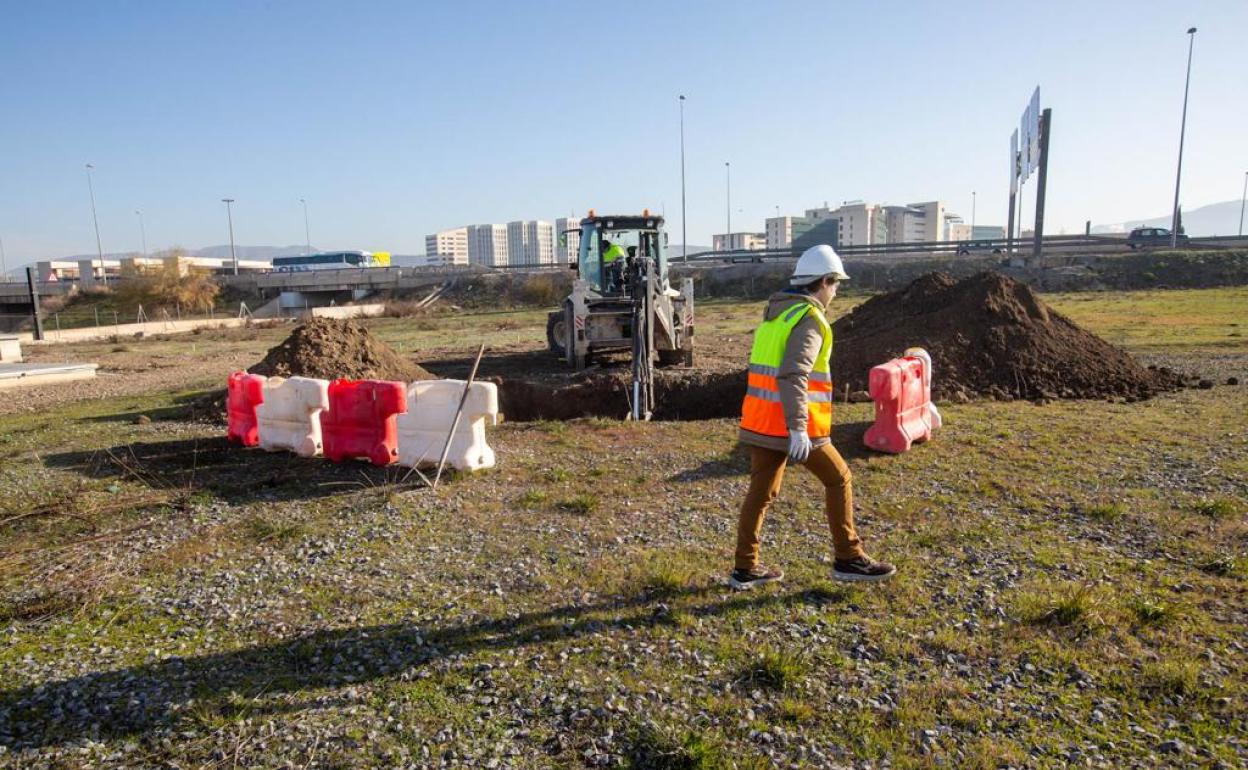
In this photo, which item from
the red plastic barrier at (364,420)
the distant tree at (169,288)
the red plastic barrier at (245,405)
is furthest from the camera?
the distant tree at (169,288)

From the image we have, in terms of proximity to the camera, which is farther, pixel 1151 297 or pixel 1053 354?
pixel 1151 297

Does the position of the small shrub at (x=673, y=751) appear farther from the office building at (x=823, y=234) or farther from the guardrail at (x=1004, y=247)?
the office building at (x=823, y=234)

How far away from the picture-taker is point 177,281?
49594 millimetres

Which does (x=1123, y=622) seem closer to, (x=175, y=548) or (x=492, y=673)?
(x=492, y=673)

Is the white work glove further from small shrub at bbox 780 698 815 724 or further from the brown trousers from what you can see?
small shrub at bbox 780 698 815 724

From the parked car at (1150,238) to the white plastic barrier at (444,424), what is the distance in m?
48.2

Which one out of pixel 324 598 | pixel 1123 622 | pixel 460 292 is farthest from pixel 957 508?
pixel 460 292

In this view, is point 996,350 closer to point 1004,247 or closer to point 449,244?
point 1004,247

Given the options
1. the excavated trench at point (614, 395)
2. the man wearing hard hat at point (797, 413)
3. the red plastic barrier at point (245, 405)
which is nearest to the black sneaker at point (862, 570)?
the man wearing hard hat at point (797, 413)

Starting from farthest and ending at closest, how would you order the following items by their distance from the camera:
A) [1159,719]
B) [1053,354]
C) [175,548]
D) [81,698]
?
[1053,354] → [175,548] → [81,698] → [1159,719]

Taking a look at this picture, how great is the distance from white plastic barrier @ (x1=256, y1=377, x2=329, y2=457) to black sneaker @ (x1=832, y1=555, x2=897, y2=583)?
19.0 ft

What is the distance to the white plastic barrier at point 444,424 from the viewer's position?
25.0ft

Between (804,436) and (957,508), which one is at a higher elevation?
(804,436)

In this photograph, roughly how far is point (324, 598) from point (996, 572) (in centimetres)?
438
